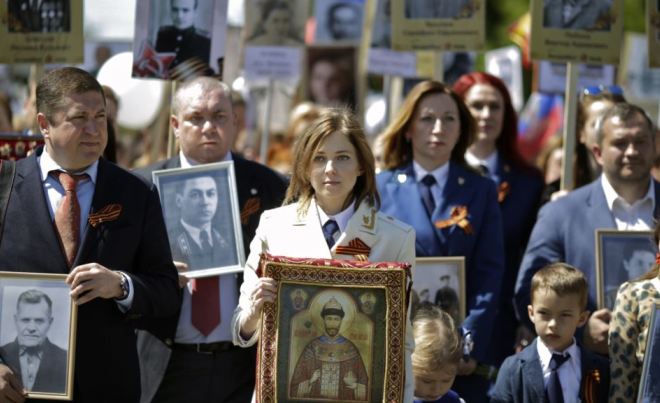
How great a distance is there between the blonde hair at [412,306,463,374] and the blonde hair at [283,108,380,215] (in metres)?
0.80

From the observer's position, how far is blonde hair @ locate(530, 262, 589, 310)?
20.0ft

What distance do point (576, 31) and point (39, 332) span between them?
4.14 m

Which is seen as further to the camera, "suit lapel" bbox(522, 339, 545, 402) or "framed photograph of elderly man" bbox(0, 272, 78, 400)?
"suit lapel" bbox(522, 339, 545, 402)

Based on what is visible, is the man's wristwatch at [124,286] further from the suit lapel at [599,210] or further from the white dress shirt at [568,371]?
the suit lapel at [599,210]

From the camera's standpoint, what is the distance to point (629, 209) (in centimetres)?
698

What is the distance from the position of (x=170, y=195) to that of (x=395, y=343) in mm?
1840

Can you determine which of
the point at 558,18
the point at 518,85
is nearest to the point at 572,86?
the point at 558,18

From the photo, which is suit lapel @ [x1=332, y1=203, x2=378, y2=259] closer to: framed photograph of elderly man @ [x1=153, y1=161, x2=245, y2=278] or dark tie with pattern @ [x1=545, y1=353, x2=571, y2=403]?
framed photograph of elderly man @ [x1=153, y1=161, x2=245, y2=278]

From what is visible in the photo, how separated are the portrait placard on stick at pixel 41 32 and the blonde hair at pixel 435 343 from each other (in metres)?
2.73

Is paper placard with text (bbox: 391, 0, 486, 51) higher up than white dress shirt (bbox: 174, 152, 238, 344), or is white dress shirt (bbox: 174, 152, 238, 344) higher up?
paper placard with text (bbox: 391, 0, 486, 51)

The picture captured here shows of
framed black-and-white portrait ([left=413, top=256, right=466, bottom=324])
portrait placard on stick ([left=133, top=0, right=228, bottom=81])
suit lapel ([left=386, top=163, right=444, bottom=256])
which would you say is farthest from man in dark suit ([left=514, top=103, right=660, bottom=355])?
portrait placard on stick ([left=133, top=0, right=228, bottom=81])

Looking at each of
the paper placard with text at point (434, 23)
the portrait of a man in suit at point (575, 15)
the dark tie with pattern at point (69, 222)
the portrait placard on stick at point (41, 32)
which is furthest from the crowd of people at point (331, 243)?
the paper placard with text at point (434, 23)

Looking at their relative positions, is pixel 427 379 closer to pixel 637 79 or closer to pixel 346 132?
pixel 346 132

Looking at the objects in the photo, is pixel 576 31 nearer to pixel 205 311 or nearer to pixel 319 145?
pixel 319 145
